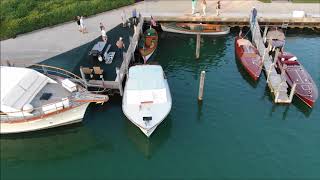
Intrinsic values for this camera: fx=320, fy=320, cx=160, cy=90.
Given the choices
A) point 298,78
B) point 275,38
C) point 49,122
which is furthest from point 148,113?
point 275,38

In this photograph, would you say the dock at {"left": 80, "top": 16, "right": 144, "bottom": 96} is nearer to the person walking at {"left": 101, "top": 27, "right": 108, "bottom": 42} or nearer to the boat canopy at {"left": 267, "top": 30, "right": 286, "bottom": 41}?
the person walking at {"left": 101, "top": 27, "right": 108, "bottom": 42}

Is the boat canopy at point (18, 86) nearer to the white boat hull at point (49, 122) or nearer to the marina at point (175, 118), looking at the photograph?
the marina at point (175, 118)

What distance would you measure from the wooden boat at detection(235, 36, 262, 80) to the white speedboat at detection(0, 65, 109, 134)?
49.4ft

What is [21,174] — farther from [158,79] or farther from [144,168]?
[158,79]

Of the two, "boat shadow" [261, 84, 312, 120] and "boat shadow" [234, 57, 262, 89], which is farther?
"boat shadow" [234, 57, 262, 89]

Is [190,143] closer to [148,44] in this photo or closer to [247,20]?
[148,44]

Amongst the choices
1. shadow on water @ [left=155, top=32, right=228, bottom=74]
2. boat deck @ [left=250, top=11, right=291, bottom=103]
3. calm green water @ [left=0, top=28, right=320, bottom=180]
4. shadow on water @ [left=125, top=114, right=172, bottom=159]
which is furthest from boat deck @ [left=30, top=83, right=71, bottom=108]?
boat deck @ [left=250, top=11, right=291, bottom=103]

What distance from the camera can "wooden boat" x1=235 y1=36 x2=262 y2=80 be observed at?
31.7m

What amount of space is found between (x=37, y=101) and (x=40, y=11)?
2008 centimetres

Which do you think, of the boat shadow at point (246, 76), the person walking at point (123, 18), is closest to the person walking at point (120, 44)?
the person walking at point (123, 18)

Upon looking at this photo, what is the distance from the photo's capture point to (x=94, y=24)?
39.0 meters

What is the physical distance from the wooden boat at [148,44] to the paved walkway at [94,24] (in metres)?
4.71

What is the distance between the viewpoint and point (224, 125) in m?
26.3

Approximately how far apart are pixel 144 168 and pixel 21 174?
8.62m
